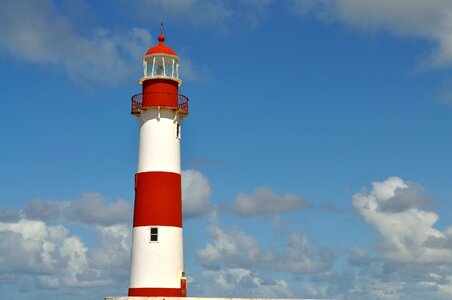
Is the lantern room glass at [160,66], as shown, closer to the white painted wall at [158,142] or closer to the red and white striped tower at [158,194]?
the red and white striped tower at [158,194]

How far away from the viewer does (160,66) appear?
5194 cm

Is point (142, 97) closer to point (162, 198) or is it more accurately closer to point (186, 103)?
point (186, 103)

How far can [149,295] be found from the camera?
160ft

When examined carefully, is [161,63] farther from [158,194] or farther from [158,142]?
[158,194]

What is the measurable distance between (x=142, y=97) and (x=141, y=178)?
4331mm

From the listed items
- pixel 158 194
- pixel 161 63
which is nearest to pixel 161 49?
pixel 161 63

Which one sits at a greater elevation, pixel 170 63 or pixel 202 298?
pixel 170 63

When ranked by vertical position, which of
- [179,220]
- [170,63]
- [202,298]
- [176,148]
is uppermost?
[170,63]

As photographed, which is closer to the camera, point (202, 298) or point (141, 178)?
point (202, 298)

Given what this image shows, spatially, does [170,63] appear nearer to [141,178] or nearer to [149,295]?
[141,178]

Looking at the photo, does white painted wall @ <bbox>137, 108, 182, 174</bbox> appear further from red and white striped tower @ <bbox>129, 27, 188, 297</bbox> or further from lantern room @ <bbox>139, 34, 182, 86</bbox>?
lantern room @ <bbox>139, 34, 182, 86</bbox>

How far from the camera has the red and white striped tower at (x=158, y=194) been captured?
49.2 meters

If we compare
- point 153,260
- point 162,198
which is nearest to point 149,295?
point 153,260

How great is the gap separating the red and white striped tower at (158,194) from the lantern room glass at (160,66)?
1.53ft
